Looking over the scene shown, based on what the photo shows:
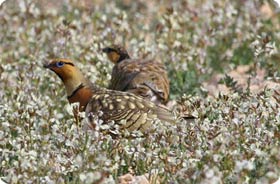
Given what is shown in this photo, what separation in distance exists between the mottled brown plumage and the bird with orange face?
0.49 metres

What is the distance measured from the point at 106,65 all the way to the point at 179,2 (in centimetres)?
326

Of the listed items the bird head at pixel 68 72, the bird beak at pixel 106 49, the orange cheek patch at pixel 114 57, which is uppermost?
the bird beak at pixel 106 49

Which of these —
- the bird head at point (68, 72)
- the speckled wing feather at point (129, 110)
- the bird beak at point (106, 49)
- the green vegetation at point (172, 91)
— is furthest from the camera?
the bird beak at point (106, 49)

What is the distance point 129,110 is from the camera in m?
9.70

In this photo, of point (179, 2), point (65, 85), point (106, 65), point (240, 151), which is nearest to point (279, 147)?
point (240, 151)

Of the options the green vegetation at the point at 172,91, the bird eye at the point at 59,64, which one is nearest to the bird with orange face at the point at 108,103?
the bird eye at the point at 59,64

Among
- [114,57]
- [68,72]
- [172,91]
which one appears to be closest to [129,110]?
[68,72]

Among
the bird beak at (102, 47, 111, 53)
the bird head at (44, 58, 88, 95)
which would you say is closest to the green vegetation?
the bird beak at (102, 47, 111, 53)

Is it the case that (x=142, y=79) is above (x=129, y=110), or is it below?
above

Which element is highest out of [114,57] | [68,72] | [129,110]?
[114,57]

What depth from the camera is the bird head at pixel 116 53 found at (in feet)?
40.7

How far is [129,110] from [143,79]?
151cm

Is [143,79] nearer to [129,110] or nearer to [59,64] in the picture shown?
[59,64]

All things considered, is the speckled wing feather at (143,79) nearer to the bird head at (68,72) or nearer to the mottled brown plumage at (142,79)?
the mottled brown plumage at (142,79)
